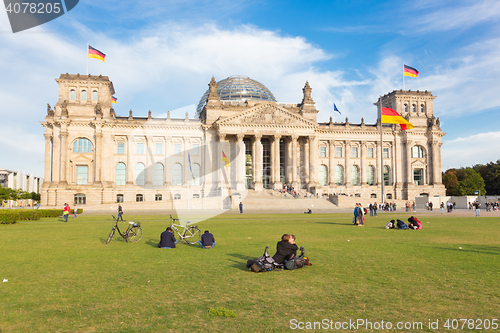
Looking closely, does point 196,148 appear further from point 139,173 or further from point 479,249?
point 479,249

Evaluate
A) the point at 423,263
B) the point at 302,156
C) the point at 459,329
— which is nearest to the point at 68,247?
the point at 423,263

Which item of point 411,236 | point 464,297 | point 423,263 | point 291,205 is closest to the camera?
point 464,297

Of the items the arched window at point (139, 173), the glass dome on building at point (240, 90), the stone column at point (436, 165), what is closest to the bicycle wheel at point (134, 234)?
the arched window at point (139, 173)

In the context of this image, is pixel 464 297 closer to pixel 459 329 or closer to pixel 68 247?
pixel 459 329

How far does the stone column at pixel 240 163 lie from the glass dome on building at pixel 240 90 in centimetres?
1815

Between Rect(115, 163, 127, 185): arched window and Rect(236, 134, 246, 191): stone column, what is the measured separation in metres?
22.5

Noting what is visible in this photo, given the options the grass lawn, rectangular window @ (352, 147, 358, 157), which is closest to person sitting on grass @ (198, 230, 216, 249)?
the grass lawn

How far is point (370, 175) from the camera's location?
279 feet

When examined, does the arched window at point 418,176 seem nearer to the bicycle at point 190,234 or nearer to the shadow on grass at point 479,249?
the shadow on grass at point 479,249

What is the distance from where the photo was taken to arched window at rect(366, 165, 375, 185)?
84.8 m

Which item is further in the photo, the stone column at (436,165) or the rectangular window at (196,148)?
the stone column at (436,165)

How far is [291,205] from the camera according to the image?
6041 cm

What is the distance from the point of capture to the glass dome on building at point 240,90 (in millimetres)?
91062

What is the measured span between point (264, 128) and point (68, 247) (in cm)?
5945
